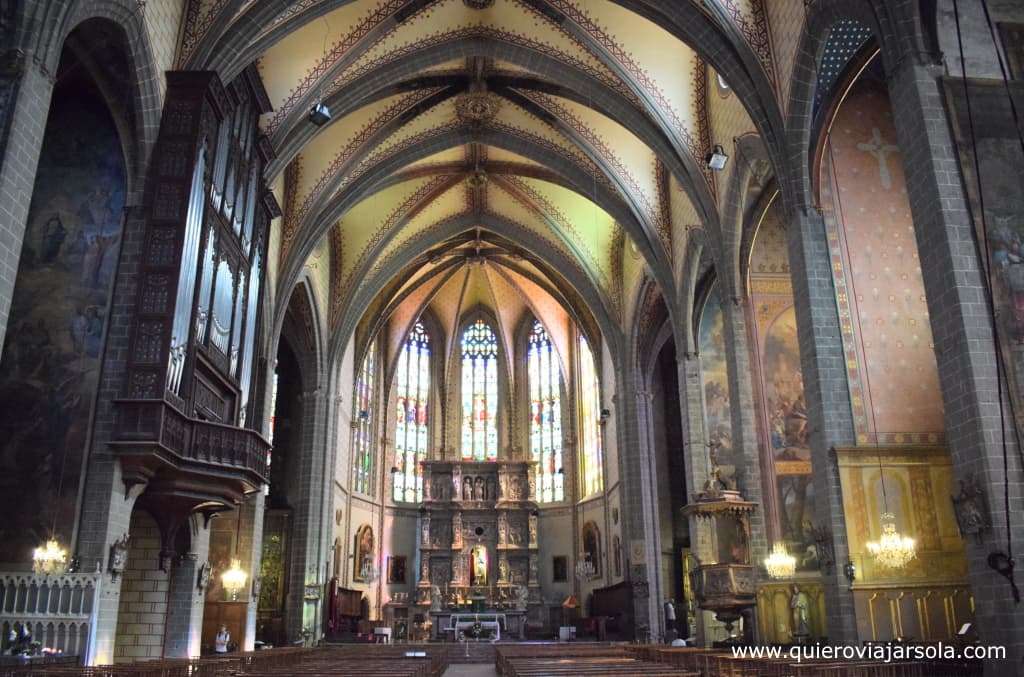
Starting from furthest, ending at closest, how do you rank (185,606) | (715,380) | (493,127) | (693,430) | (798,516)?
(493,127) < (715,380) < (693,430) < (798,516) < (185,606)

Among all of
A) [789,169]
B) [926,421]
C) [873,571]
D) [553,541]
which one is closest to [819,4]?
[789,169]

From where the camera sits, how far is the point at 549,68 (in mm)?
19703

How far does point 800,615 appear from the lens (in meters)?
15.0

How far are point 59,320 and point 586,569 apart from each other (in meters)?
24.2

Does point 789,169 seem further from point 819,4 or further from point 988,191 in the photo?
point 988,191

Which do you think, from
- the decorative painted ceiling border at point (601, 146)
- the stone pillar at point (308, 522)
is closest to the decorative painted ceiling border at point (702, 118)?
the decorative painted ceiling border at point (601, 146)

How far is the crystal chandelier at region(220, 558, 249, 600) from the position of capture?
2033 centimetres

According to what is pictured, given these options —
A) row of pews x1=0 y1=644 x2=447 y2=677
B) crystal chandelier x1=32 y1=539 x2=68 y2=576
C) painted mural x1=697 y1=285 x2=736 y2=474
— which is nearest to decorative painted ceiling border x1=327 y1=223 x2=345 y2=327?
painted mural x1=697 y1=285 x2=736 y2=474

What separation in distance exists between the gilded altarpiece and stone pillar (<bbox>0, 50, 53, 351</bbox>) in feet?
38.2

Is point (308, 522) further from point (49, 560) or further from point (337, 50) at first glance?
point (49, 560)

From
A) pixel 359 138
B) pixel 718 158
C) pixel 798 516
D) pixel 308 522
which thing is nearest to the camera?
pixel 718 158

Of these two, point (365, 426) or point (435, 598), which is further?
point (365, 426)

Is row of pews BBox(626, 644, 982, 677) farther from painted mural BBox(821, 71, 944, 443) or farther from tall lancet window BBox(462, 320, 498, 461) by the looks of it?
tall lancet window BBox(462, 320, 498, 461)

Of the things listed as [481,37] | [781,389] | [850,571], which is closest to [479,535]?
[781,389]
